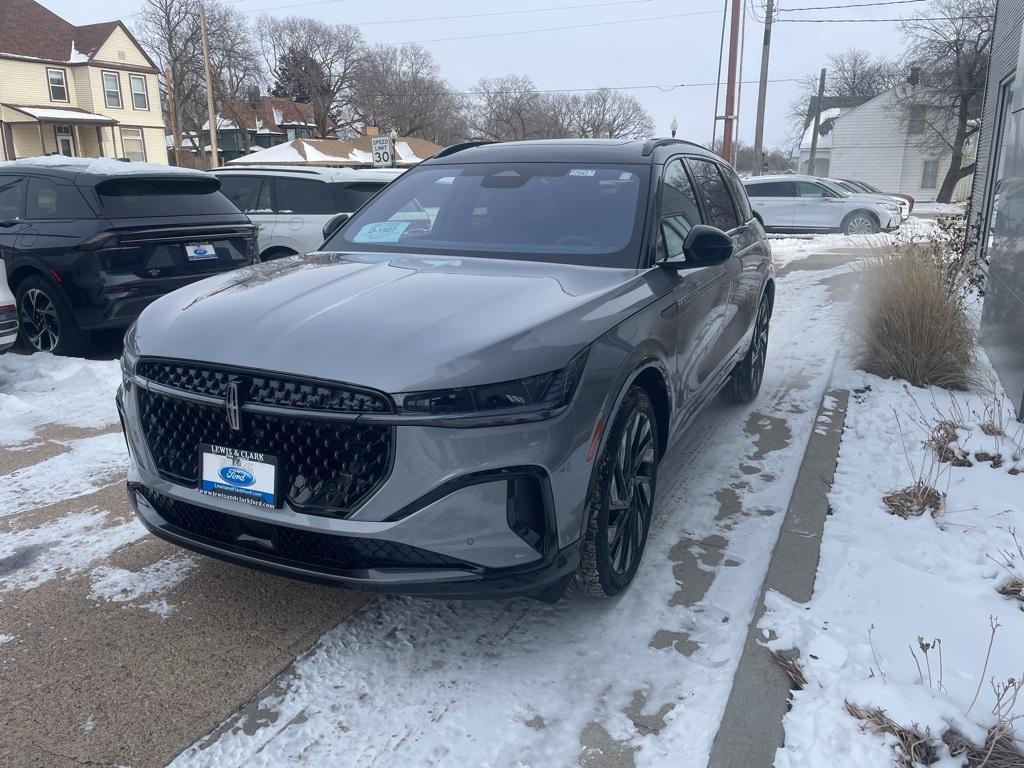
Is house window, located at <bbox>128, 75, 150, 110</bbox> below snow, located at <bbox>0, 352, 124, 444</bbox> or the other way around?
the other way around

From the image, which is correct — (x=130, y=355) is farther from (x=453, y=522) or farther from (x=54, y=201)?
(x=54, y=201)

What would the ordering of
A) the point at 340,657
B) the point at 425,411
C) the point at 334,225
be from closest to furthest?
the point at 425,411 → the point at 340,657 → the point at 334,225

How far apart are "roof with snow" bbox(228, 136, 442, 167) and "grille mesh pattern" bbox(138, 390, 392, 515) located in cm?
3417

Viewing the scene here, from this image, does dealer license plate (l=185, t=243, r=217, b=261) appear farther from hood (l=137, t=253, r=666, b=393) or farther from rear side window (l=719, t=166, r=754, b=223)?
rear side window (l=719, t=166, r=754, b=223)

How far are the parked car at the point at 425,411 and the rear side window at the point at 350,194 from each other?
6.26m

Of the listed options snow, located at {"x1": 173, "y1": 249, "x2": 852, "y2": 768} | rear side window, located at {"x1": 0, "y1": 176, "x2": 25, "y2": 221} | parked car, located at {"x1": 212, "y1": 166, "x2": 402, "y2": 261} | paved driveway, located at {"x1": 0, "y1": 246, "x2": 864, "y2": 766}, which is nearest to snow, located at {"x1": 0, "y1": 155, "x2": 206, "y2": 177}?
rear side window, located at {"x1": 0, "y1": 176, "x2": 25, "y2": 221}

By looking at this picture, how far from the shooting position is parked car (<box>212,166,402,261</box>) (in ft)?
31.7

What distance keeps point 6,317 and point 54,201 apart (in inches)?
55.3

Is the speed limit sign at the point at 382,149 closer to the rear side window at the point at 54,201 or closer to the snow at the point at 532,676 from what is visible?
the rear side window at the point at 54,201

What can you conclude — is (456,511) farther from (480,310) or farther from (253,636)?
(253,636)

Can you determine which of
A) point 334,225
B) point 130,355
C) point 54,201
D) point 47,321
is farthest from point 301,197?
point 130,355

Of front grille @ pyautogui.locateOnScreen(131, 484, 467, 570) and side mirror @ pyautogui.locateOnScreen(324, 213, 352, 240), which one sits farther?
side mirror @ pyautogui.locateOnScreen(324, 213, 352, 240)

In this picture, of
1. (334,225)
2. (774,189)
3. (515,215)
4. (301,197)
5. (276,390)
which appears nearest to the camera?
(276,390)

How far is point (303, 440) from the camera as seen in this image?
2547 mm
